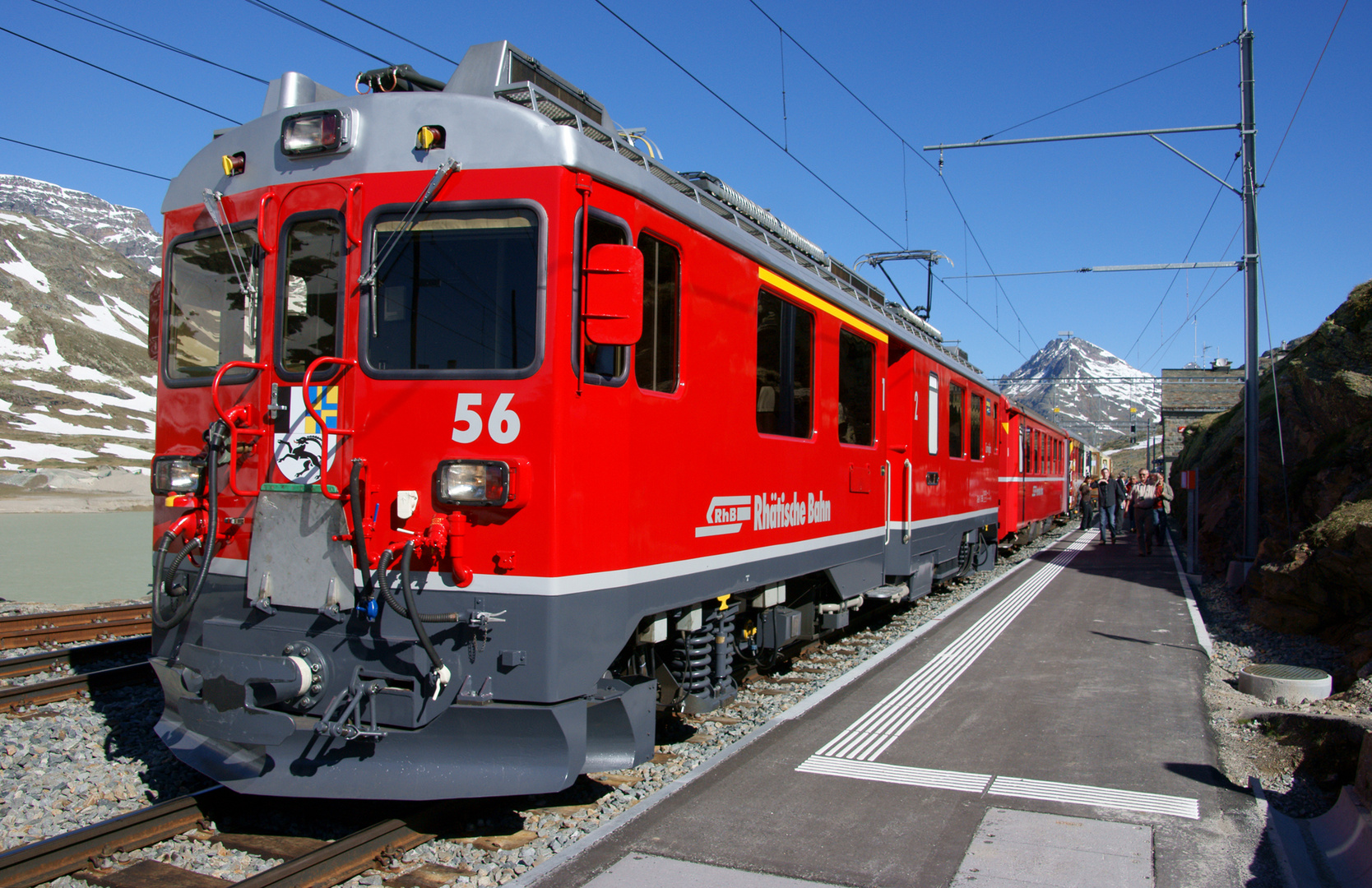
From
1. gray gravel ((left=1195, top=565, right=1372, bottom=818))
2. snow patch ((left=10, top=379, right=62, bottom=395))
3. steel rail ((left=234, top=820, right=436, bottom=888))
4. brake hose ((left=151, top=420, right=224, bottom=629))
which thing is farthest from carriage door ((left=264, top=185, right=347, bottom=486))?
snow patch ((left=10, top=379, right=62, bottom=395))

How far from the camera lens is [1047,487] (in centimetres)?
2411

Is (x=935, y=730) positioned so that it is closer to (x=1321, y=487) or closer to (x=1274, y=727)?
(x=1274, y=727)

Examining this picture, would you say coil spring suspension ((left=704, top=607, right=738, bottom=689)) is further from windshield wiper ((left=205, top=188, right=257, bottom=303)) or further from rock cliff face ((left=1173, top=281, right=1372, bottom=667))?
rock cliff face ((left=1173, top=281, right=1372, bottom=667))

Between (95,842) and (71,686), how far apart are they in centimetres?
338

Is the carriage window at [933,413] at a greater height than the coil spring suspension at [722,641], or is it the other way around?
the carriage window at [933,413]

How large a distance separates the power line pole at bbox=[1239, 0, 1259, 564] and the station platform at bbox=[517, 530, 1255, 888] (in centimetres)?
488

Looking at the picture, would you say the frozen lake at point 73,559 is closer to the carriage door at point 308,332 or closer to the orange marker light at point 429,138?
the carriage door at point 308,332

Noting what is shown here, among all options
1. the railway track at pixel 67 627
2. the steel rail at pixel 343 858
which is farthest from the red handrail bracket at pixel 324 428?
the railway track at pixel 67 627

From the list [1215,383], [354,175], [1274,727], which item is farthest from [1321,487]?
[1215,383]

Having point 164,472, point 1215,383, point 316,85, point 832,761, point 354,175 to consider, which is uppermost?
point 1215,383

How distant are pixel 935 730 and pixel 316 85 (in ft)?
17.4

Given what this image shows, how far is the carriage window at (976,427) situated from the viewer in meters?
13.5

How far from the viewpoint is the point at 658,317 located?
16.7 ft

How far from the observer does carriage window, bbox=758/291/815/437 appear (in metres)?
6.32
